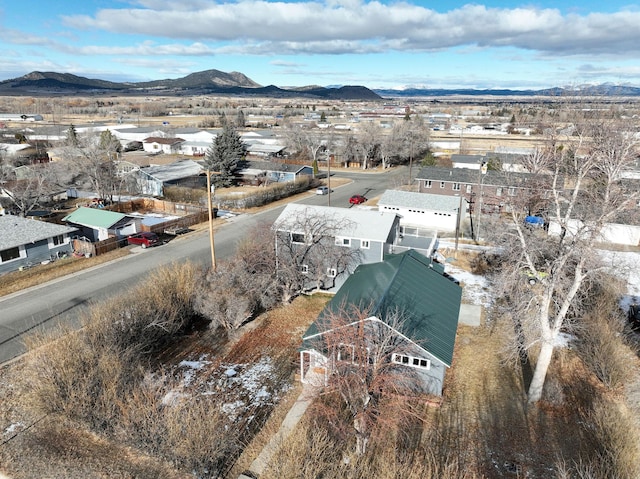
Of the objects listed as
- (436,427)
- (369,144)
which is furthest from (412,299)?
(369,144)

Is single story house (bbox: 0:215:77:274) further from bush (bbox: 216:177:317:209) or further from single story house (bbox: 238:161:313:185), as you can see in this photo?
single story house (bbox: 238:161:313:185)

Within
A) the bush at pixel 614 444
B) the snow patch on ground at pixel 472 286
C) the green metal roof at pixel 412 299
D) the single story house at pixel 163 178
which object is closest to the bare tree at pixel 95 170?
the single story house at pixel 163 178

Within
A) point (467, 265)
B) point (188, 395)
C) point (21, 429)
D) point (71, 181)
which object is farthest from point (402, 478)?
point (71, 181)

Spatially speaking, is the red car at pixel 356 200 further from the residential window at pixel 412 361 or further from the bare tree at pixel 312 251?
the residential window at pixel 412 361

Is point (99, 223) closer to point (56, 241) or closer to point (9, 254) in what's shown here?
point (56, 241)

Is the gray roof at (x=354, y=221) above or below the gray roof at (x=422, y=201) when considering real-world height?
above

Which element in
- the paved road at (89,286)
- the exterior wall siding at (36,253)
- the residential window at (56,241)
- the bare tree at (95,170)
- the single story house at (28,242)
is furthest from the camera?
the bare tree at (95,170)
